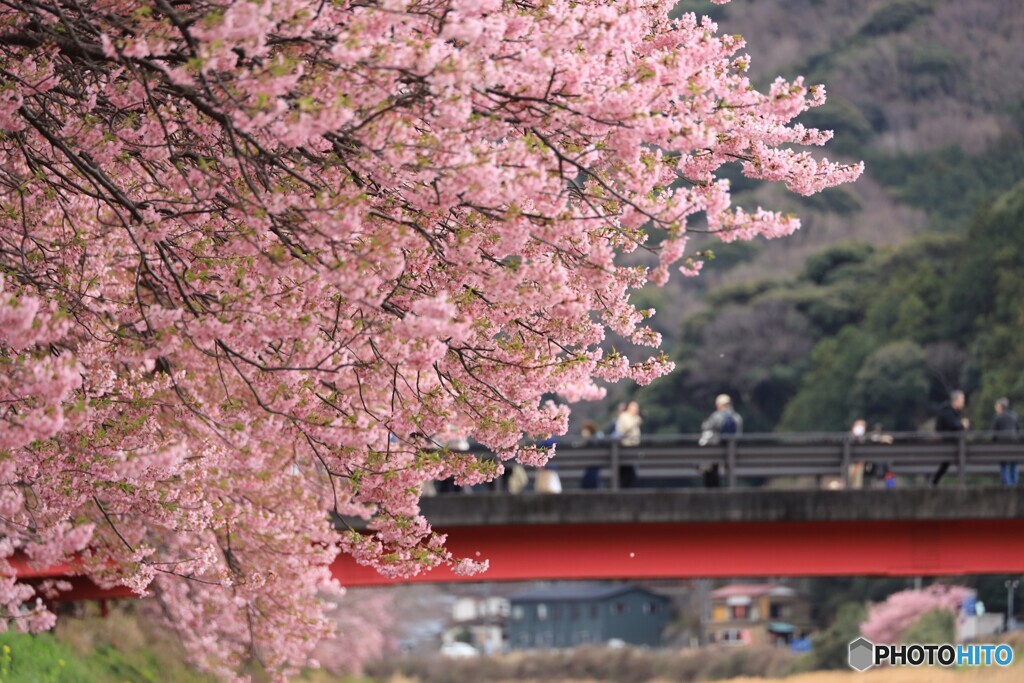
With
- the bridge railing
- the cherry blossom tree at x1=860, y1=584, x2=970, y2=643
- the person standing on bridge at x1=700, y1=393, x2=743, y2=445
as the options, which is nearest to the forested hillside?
the cherry blossom tree at x1=860, y1=584, x2=970, y2=643

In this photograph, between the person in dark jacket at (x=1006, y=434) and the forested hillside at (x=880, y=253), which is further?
the forested hillside at (x=880, y=253)

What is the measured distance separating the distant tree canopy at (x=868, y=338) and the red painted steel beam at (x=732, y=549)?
2550 centimetres

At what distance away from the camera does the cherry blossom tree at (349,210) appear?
23.4ft

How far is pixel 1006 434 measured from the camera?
1911 centimetres

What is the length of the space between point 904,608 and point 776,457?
26.5 m

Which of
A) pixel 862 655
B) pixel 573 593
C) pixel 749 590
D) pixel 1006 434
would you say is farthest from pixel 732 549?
pixel 573 593

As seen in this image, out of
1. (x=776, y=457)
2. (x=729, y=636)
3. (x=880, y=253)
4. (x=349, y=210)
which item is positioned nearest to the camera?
(x=349, y=210)

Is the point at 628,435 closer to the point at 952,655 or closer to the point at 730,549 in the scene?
the point at 730,549

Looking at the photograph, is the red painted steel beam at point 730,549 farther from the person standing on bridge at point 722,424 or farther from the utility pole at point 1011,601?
the utility pole at point 1011,601

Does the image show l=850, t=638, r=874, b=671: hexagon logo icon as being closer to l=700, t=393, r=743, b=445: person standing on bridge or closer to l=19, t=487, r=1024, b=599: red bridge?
l=700, t=393, r=743, b=445: person standing on bridge

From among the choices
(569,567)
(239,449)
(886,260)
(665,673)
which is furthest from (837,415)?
(239,449)

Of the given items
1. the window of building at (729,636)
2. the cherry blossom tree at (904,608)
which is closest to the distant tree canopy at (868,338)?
the cherry blossom tree at (904,608)

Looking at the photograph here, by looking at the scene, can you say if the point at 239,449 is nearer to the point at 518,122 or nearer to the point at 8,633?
the point at 518,122

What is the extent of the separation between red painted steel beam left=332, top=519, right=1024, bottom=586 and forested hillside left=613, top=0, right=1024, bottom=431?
29.7 feet
